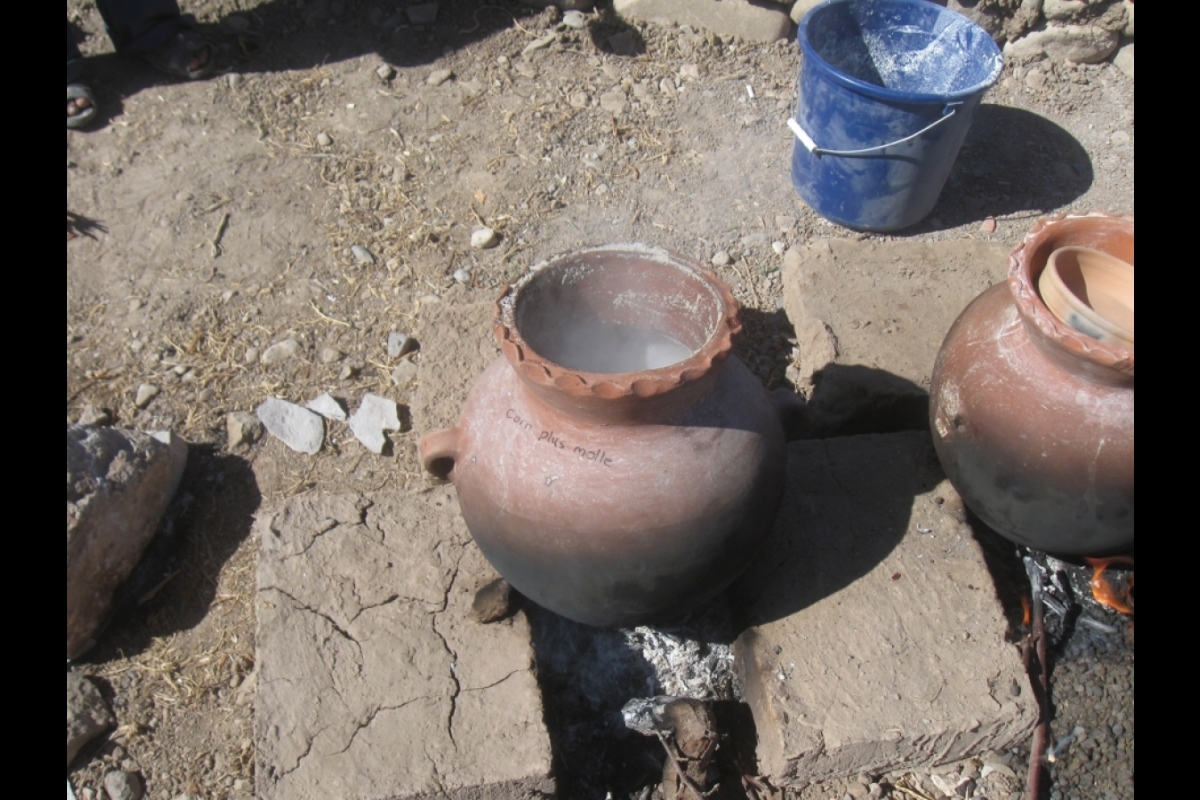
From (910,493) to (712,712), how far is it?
0.96m

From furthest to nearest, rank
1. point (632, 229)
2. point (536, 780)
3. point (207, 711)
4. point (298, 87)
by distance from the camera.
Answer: point (298, 87) < point (632, 229) < point (207, 711) < point (536, 780)

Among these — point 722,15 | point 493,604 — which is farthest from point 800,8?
point 493,604

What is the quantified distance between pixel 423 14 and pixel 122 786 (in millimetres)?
4238

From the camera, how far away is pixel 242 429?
3354 millimetres

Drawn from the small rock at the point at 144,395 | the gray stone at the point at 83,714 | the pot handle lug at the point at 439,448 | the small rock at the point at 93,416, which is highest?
the pot handle lug at the point at 439,448

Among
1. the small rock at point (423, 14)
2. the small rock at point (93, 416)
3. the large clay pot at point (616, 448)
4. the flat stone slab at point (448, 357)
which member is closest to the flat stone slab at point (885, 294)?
the large clay pot at point (616, 448)

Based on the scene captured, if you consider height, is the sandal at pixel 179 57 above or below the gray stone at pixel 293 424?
above

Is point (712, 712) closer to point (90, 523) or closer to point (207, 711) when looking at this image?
point (207, 711)

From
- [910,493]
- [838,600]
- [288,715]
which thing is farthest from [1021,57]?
[288,715]

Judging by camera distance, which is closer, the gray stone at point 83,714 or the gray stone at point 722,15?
the gray stone at point 83,714

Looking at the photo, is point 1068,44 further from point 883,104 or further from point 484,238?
point 484,238

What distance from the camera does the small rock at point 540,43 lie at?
15.9 ft

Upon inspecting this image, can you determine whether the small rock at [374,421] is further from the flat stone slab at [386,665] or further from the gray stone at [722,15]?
the gray stone at [722,15]

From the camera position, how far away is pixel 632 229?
3.99 metres
